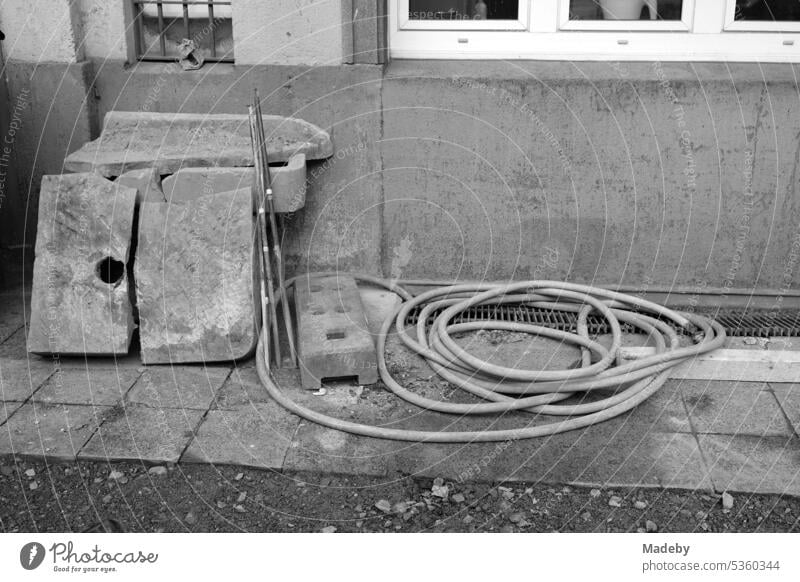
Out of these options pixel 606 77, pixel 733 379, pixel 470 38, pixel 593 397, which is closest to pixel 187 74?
pixel 470 38

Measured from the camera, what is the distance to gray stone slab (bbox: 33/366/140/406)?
4.03m

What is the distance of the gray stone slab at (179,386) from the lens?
4.00 m

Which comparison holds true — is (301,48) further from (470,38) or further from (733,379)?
(733,379)

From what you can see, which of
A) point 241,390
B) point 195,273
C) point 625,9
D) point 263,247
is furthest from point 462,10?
point 241,390

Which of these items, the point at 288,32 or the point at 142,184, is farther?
the point at 288,32

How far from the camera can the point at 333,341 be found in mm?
4152

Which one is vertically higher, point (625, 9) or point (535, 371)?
point (625, 9)

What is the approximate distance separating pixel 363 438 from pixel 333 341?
0.58 meters

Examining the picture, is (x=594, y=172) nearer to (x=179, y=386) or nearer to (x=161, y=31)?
(x=179, y=386)

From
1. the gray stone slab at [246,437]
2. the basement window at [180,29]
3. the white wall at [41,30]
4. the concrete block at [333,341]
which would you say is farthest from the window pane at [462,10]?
the gray stone slab at [246,437]

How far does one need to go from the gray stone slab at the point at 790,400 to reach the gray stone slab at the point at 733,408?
0.09ft

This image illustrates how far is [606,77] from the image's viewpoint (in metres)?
4.71

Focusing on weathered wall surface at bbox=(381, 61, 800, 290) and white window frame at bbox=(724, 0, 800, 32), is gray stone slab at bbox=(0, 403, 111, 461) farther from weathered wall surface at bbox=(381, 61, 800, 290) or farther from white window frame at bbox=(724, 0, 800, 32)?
white window frame at bbox=(724, 0, 800, 32)

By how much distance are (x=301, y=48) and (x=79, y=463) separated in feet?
8.23
